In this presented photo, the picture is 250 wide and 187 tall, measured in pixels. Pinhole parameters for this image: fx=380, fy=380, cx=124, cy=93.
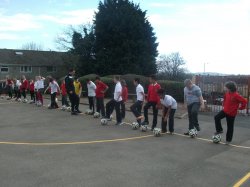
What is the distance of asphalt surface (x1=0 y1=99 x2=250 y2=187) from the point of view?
716 cm

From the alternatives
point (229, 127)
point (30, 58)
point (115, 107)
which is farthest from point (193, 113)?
point (30, 58)

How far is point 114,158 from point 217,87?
38.9ft

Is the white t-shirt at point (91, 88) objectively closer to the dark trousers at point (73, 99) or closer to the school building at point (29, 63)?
the dark trousers at point (73, 99)

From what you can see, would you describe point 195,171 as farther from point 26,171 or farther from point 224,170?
point 26,171

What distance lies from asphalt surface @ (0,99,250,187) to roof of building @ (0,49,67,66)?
52545 millimetres

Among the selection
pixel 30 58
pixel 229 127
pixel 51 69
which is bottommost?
pixel 229 127

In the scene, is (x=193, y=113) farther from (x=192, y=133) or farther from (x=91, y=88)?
(x=91, y=88)

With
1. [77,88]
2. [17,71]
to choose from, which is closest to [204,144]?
[77,88]

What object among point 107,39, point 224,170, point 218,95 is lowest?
point 224,170

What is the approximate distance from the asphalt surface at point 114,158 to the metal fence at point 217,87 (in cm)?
520

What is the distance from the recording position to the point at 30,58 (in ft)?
222

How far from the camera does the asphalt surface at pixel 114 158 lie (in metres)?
7.16

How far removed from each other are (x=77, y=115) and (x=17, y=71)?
165 feet

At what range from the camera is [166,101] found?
12344 millimetres
